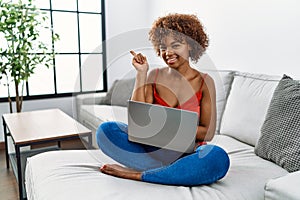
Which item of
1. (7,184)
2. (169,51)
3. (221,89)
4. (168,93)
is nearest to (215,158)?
(168,93)

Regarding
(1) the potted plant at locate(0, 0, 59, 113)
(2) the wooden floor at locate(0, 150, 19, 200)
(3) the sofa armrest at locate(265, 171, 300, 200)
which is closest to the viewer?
(3) the sofa armrest at locate(265, 171, 300, 200)

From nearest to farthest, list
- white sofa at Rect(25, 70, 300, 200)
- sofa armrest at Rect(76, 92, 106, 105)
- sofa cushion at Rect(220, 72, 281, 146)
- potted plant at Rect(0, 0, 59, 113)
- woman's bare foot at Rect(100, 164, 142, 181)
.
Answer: white sofa at Rect(25, 70, 300, 200) → woman's bare foot at Rect(100, 164, 142, 181) → sofa cushion at Rect(220, 72, 281, 146) → potted plant at Rect(0, 0, 59, 113) → sofa armrest at Rect(76, 92, 106, 105)

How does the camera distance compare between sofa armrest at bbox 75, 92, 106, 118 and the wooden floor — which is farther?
sofa armrest at bbox 75, 92, 106, 118

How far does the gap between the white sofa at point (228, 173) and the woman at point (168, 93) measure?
0.11 metres

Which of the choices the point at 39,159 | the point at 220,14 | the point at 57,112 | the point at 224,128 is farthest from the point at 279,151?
the point at 57,112

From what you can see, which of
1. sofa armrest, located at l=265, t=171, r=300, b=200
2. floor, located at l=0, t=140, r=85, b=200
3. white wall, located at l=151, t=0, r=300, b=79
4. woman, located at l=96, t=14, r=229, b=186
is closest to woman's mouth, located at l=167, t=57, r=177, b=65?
woman, located at l=96, t=14, r=229, b=186

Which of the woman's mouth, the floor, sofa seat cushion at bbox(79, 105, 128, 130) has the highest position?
the woman's mouth

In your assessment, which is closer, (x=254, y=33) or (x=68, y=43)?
(x=254, y=33)

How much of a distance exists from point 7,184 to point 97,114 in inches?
35.7

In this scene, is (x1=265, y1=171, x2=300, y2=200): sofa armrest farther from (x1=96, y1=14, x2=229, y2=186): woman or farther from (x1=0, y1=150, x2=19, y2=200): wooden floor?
(x1=0, y1=150, x2=19, y2=200): wooden floor

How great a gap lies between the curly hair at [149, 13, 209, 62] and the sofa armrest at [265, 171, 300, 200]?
64 centimetres

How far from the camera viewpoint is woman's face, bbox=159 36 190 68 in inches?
46.4

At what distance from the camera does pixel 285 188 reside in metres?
0.86

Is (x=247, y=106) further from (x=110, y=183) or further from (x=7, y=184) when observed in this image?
(x=7, y=184)
